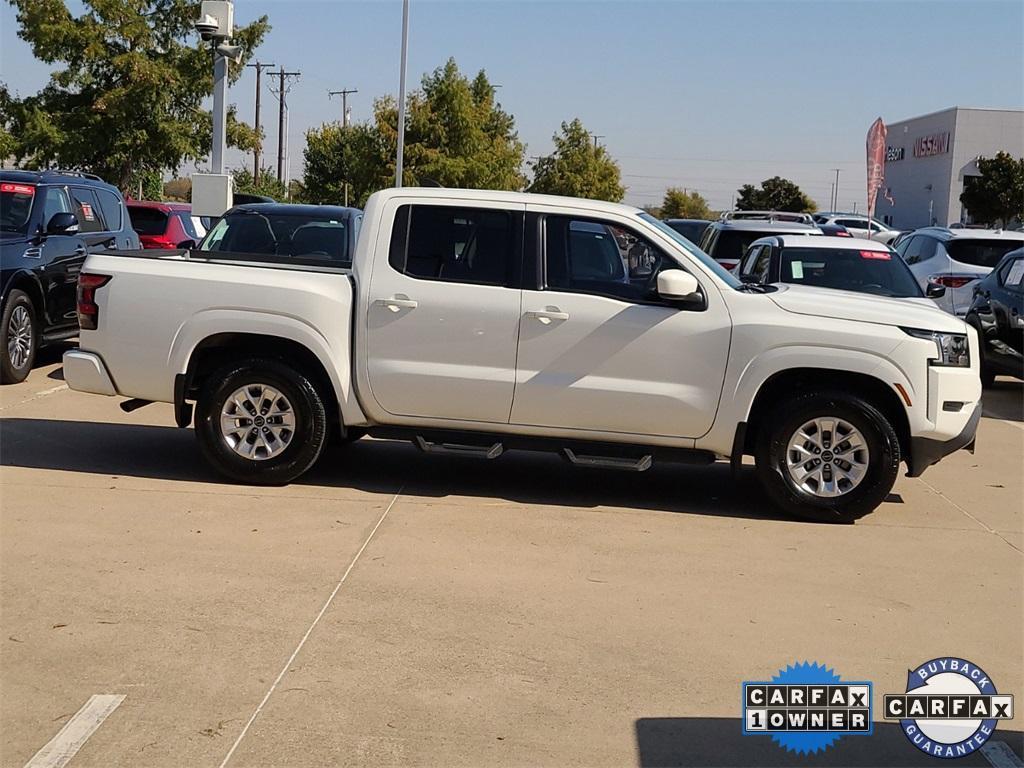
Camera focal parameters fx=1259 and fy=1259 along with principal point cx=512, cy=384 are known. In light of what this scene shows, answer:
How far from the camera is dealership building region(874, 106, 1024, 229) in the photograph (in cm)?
6662

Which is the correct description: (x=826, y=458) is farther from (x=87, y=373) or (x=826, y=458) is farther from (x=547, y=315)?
(x=87, y=373)

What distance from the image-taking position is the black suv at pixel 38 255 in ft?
37.3

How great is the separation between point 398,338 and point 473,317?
481 millimetres

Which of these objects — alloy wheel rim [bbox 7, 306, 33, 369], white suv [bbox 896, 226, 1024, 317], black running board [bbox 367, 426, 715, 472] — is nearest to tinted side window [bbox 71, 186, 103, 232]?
alloy wheel rim [bbox 7, 306, 33, 369]

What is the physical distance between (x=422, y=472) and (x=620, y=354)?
1.87 m

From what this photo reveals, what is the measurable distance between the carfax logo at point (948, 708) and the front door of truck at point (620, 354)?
269 cm

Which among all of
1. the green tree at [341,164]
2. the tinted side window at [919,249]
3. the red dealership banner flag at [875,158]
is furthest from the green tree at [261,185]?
the tinted side window at [919,249]

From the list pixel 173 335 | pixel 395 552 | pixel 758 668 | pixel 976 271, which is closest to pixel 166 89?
pixel 976 271

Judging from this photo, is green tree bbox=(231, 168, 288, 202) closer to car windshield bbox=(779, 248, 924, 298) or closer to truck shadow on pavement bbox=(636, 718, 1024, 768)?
car windshield bbox=(779, 248, 924, 298)

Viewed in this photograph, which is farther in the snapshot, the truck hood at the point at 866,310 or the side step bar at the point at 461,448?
the side step bar at the point at 461,448

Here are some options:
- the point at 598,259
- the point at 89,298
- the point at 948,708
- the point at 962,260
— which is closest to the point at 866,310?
the point at 598,259

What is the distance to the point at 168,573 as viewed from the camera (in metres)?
6.11

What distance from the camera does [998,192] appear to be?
5519cm

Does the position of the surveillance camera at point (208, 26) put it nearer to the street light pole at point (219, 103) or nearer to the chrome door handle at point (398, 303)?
the street light pole at point (219, 103)
